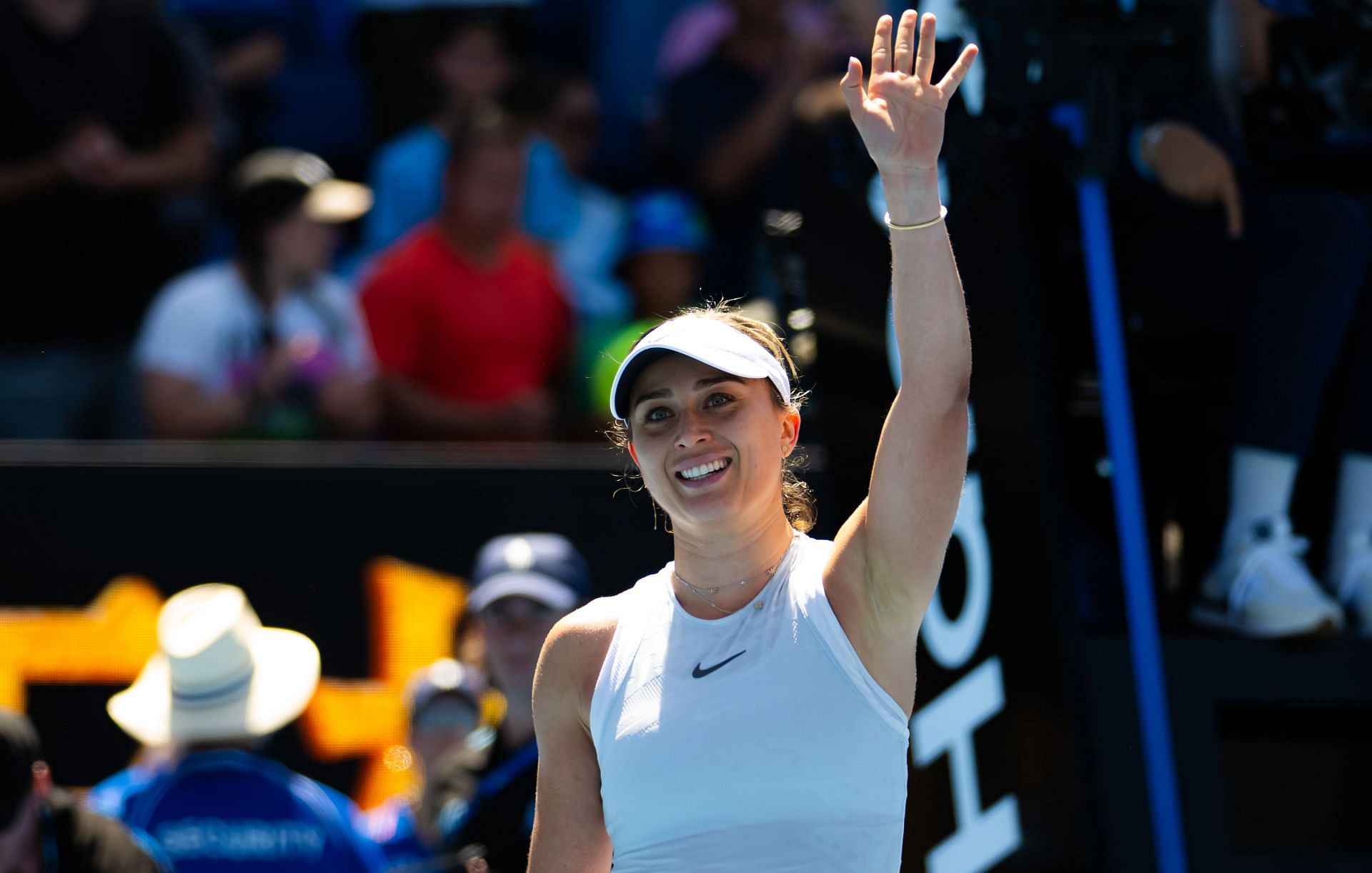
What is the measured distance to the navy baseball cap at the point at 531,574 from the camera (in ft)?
12.7

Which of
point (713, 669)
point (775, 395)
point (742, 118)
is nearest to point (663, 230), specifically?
point (742, 118)

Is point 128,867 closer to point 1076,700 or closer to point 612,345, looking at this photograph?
point 1076,700

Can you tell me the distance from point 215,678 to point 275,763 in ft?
0.76

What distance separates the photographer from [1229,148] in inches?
152

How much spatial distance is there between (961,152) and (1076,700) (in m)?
1.07

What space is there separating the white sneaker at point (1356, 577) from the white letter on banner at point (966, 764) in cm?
88

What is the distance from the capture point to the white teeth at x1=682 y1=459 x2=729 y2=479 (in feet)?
6.75

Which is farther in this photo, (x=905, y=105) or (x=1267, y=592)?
(x=1267, y=592)

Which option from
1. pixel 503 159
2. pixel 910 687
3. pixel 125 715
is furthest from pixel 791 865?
pixel 503 159

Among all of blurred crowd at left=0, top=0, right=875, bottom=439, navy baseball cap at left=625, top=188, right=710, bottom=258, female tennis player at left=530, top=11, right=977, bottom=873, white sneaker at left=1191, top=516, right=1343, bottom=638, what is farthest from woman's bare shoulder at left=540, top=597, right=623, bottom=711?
navy baseball cap at left=625, top=188, right=710, bottom=258

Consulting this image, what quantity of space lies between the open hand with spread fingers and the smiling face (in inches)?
13.3

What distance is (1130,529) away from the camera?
3.33 metres

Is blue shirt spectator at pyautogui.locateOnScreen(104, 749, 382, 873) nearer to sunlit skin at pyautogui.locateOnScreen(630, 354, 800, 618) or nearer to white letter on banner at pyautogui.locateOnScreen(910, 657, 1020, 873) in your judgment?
white letter on banner at pyautogui.locateOnScreen(910, 657, 1020, 873)

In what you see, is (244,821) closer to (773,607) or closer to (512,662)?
(512,662)
